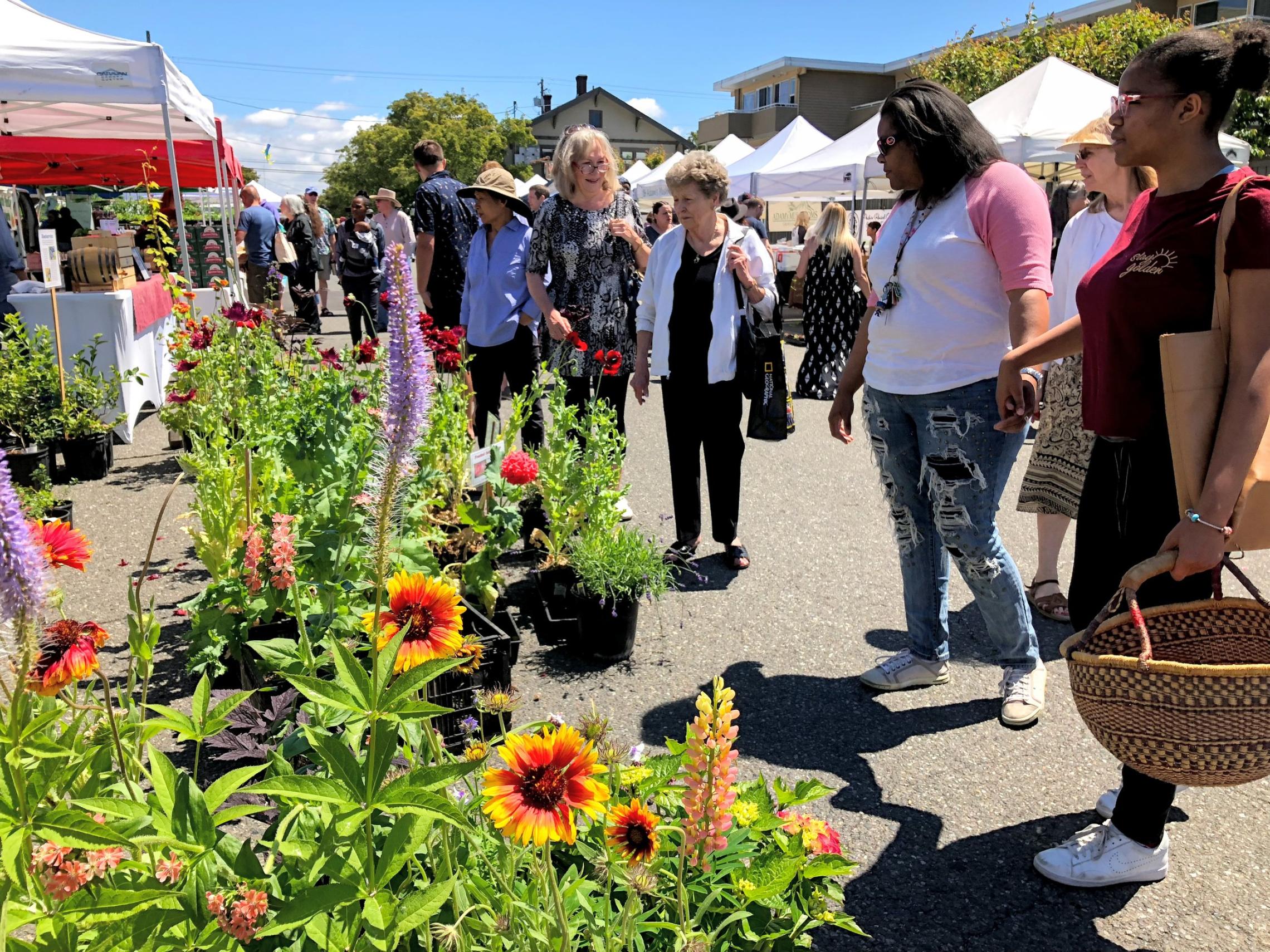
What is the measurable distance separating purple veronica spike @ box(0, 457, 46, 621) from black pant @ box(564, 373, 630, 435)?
382 centimetres

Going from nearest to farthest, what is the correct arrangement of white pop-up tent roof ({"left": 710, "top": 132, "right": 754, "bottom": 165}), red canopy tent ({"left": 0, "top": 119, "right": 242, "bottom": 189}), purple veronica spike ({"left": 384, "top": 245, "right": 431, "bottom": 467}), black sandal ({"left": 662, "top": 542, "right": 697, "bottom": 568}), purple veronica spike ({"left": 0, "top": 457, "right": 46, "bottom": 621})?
purple veronica spike ({"left": 0, "top": 457, "right": 46, "bottom": 621}), purple veronica spike ({"left": 384, "top": 245, "right": 431, "bottom": 467}), black sandal ({"left": 662, "top": 542, "right": 697, "bottom": 568}), red canopy tent ({"left": 0, "top": 119, "right": 242, "bottom": 189}), white pop-up tent roof ({"left": 710, "top": 132, "right": 754, "bottom": 165})

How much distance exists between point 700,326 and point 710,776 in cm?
329

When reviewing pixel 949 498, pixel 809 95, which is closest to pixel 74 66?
pixel 949 498

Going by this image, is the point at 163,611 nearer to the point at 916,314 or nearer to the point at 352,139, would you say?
the point at 916,314

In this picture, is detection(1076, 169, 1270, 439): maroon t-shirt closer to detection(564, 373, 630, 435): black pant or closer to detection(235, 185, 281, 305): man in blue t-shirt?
detection(564, 373, 630, 435): black pant

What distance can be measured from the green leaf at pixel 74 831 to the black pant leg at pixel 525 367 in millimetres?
A: 4287

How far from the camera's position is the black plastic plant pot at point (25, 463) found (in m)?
5.85

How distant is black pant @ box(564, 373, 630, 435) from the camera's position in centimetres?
493

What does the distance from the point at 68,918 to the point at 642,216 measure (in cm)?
449

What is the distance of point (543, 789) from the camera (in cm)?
122

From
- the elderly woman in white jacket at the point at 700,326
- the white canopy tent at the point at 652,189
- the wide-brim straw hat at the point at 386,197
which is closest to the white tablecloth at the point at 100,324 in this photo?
the elderly woman in white jacket at the point at 700,326

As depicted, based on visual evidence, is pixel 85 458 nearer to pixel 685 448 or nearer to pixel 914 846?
pixel 685 448

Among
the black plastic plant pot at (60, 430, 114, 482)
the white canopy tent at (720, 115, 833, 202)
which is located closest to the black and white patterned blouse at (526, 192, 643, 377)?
the black plastic plant pot at (60, 430, 114, 482)

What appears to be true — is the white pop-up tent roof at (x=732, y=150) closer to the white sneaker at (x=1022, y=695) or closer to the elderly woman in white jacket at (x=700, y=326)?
the elderly woman in white jacket at (x=700, y=326)
